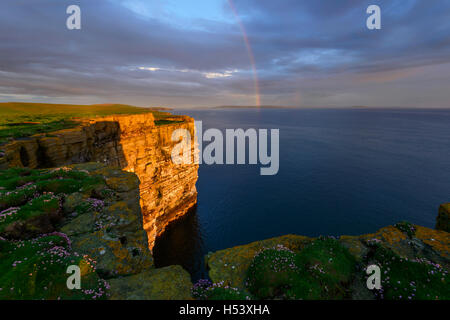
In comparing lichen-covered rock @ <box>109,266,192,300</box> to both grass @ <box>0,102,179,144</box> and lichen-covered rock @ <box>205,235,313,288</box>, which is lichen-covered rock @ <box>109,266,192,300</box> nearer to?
lichen-covered rock @ <box>205,235,313,288</box>

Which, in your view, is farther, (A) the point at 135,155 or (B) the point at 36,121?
(B) the point at 36,121

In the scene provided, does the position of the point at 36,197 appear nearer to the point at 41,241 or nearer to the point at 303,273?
the point at 41,241

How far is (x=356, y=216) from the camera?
4253 cm

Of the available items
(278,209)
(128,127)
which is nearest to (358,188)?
(278,209)

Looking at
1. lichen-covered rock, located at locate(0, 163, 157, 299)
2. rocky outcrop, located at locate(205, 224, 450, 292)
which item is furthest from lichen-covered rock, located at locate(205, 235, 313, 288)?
lichen-covered rock, located at locate(0, 163, 157, 299)

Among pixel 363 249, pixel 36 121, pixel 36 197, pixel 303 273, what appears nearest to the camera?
pixel 303 273

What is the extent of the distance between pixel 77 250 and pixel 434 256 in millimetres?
14490

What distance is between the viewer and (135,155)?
112 ft

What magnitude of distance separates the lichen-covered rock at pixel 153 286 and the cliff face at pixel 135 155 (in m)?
17.3

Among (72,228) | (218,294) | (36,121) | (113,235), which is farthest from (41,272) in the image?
(36,121)

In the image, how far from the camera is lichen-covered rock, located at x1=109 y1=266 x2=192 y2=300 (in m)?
5.66

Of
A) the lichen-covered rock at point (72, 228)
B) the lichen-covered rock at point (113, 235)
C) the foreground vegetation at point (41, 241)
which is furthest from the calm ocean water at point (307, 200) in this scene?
the foreground vegetation at point (41, 241)

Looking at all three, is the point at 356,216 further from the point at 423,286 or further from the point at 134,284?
the point at 134,284

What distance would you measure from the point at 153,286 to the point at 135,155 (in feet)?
105
